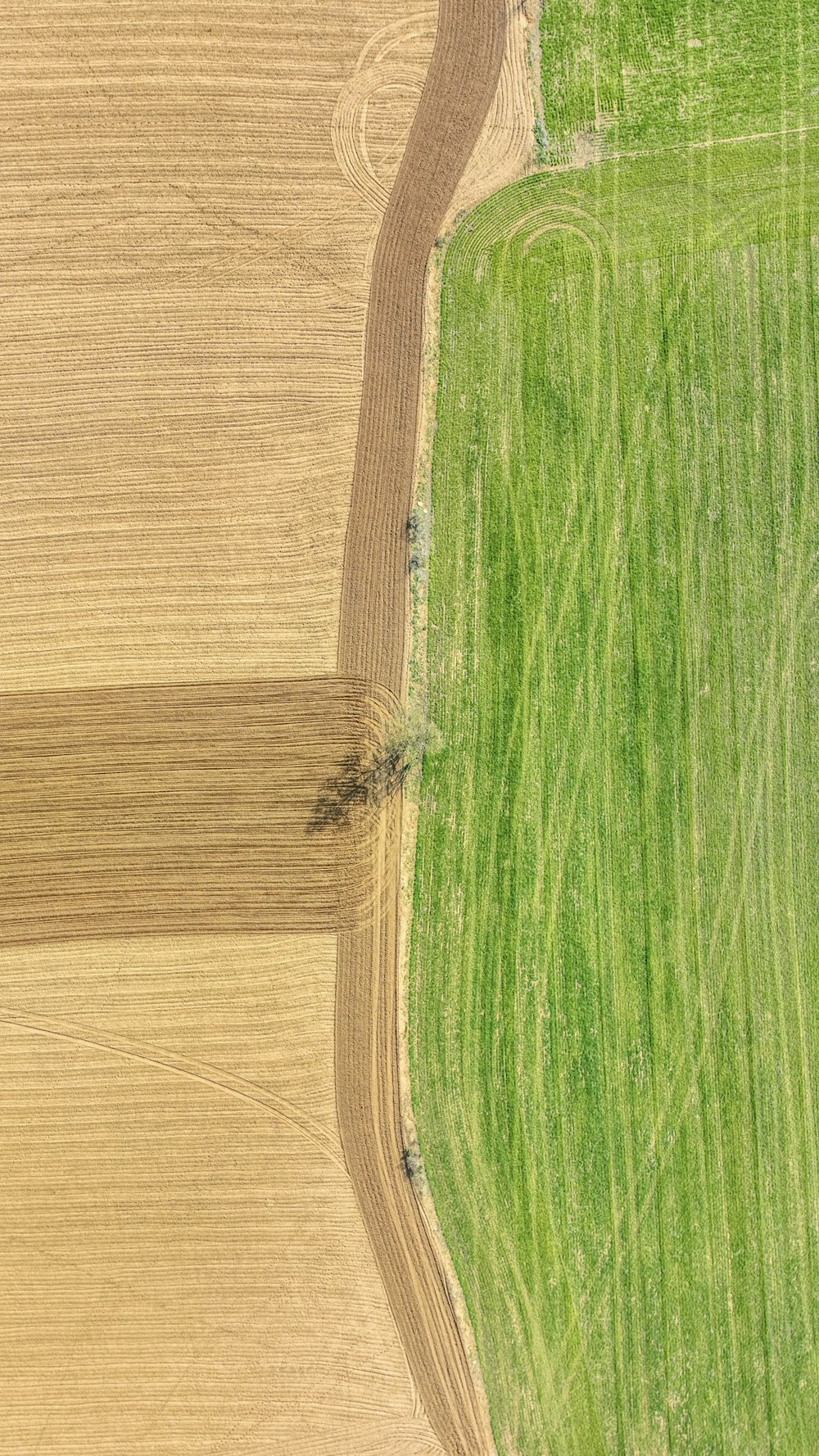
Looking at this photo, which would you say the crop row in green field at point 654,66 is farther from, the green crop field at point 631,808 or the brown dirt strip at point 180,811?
the brown dirt strip at point 180,811

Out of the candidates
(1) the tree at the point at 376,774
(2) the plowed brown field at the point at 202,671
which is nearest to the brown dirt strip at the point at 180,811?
(2) the plowed brown field at the point at 202,671

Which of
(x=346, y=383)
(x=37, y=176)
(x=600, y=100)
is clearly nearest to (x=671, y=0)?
(x=600, y=100)

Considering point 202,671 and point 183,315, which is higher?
point 183,315

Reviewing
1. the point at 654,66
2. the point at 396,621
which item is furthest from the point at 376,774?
the point at 654,66

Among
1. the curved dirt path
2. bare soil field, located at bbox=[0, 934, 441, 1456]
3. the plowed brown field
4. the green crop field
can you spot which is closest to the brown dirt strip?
the plowed brown field

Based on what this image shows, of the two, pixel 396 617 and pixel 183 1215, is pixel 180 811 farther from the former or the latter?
pixel 183 1215

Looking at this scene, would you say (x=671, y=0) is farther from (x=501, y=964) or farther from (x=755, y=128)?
(x=501, y=964)
